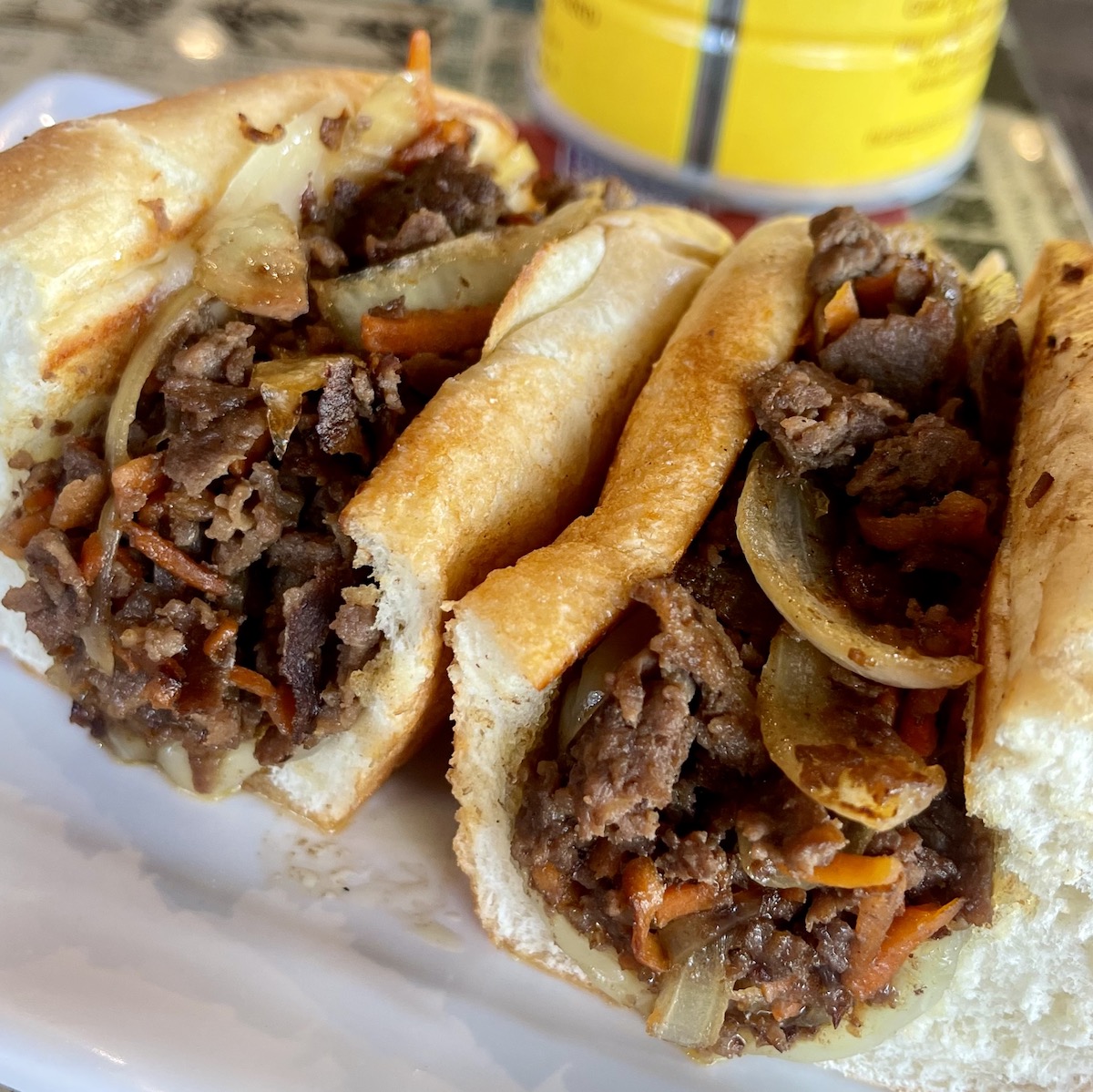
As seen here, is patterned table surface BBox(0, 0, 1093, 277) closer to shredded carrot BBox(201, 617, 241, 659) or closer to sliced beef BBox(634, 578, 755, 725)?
sliced beef BBox(634, 578, 755, 725)

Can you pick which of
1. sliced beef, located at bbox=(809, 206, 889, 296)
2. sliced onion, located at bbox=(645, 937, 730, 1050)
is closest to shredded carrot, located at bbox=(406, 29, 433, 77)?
sliced beef, located at bbox=(809, 206, 889, 296)

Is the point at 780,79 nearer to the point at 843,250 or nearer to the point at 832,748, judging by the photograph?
the point at 843,250

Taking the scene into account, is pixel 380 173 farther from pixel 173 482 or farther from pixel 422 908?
pixel 422 908

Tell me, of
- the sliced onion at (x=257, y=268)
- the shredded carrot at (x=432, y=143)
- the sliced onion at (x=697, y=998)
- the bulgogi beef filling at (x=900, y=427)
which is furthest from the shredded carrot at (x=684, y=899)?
the shredded carrot at (x=432, y=143)

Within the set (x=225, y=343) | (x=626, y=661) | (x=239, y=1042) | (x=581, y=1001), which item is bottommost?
(x=581, y=1001)

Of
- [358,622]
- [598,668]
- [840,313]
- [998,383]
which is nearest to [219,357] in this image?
[358,622]

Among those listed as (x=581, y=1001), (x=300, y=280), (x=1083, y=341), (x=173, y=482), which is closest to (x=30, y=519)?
(x=173, y=482)

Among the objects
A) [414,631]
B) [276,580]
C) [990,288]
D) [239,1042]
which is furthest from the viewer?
[990,288]
